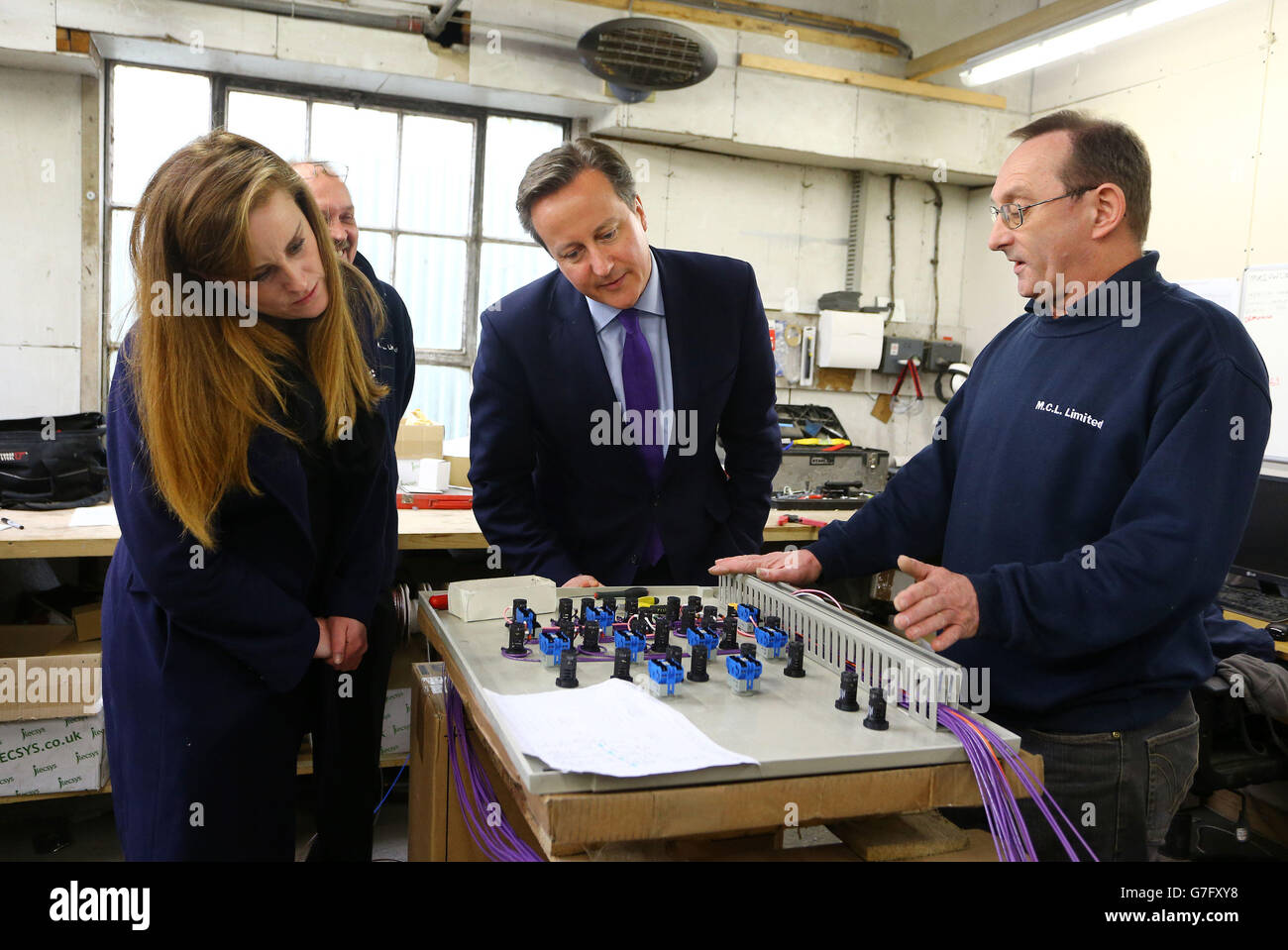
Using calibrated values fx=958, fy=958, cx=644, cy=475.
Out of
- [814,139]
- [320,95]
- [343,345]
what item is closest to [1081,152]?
[343,345]

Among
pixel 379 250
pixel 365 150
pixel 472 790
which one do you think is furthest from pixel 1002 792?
pixel 365 150

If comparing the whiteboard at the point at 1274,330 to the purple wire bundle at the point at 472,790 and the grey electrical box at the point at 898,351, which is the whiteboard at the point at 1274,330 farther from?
the purple wire bundle at the point at 472,790

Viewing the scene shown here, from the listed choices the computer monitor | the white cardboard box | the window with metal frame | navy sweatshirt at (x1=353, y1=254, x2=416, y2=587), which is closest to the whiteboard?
the computer monitor

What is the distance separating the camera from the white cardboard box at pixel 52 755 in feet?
8.07

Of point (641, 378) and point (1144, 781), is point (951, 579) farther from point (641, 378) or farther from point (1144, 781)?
point (641, 378)

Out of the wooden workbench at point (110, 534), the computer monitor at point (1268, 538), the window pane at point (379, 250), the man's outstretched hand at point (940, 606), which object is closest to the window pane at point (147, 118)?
the window pane at point (379, 250)

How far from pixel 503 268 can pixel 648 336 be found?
2.71 m

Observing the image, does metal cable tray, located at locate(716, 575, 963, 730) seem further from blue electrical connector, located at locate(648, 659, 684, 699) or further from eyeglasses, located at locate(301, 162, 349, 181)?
eyeglasses, located at locate(301, 162, 349, 181)

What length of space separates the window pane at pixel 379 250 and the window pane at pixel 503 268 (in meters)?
0.41

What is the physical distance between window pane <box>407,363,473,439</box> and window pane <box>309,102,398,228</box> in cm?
69

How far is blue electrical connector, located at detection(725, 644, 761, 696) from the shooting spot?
121 cm

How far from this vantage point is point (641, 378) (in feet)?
6.27

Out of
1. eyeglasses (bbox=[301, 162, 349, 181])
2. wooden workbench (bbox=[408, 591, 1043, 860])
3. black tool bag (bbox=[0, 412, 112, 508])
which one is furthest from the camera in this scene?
black tool bag (bbox=[0, 412, 112, 508])

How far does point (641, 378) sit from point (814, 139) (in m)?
2.90
